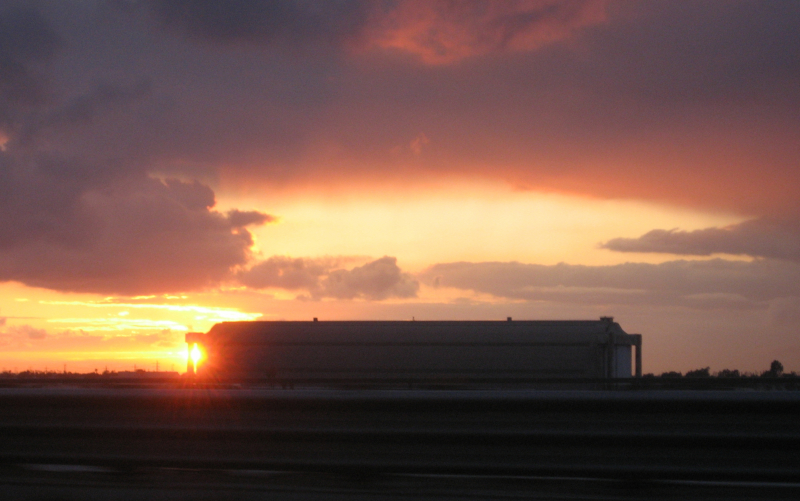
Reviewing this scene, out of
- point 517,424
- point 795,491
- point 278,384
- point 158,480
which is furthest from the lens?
point 278,384

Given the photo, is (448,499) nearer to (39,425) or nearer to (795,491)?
(795,491)

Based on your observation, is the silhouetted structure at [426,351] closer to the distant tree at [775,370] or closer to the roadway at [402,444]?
the distant tree at [775,370]

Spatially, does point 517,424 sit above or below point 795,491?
above

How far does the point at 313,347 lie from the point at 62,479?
1883 cm

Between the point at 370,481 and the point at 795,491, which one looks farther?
the point at 370,481

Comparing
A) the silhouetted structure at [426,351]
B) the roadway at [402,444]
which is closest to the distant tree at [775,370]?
the silhouetted structure at [426,351]

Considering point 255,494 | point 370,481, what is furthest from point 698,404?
point 255,494

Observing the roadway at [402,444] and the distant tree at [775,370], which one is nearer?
the roadway at [402,444]

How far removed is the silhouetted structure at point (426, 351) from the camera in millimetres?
23656

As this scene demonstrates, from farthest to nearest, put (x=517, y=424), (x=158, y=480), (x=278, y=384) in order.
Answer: (x=278, y=384)
(x=158, y=480)
(x=517, y=424)

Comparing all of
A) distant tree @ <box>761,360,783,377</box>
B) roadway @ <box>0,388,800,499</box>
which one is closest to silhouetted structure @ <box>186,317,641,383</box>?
distant tree @ <box>761,360,783,377</box>

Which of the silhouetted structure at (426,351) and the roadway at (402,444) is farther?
the silhouetted structure at (426,351)

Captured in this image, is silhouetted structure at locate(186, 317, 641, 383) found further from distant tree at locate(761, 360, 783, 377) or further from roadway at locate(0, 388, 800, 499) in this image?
roadway at locate(0, 388, 800, 499)

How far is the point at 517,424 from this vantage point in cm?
529
